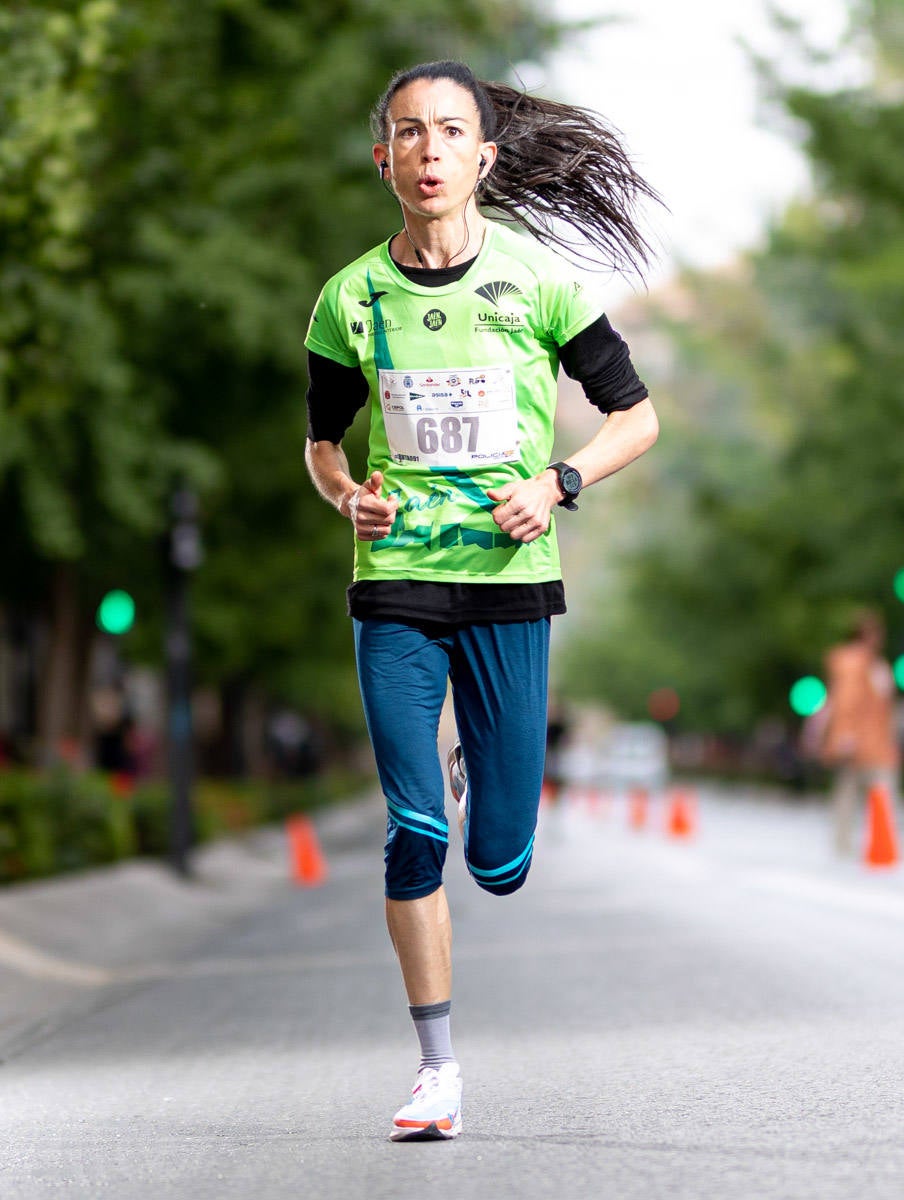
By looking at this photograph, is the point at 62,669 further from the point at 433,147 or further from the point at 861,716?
the point at 433,147

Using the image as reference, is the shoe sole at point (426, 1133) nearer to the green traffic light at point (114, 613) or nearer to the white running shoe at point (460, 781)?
the white running shoe at point (460, 781)

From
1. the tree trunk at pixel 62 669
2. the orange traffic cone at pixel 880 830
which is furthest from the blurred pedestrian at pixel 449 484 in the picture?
the tree trunk at pixel 62 669

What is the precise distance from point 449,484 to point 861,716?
548 inches

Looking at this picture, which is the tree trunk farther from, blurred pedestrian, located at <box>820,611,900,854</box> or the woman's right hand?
the woman's right hand

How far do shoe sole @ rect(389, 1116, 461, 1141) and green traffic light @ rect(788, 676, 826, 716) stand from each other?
4925 centimetres

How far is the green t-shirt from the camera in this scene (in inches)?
221

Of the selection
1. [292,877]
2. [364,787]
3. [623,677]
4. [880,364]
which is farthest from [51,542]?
[623,677]

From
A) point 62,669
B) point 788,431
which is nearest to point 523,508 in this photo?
point 62,669

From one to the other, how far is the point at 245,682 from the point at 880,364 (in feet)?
40.9

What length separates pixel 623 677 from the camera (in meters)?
103

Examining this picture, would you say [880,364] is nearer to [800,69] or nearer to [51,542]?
[800,69]

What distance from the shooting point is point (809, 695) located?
54.9 m

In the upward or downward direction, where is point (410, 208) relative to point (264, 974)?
upward

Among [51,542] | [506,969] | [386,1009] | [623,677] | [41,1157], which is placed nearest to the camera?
[41,1157]
